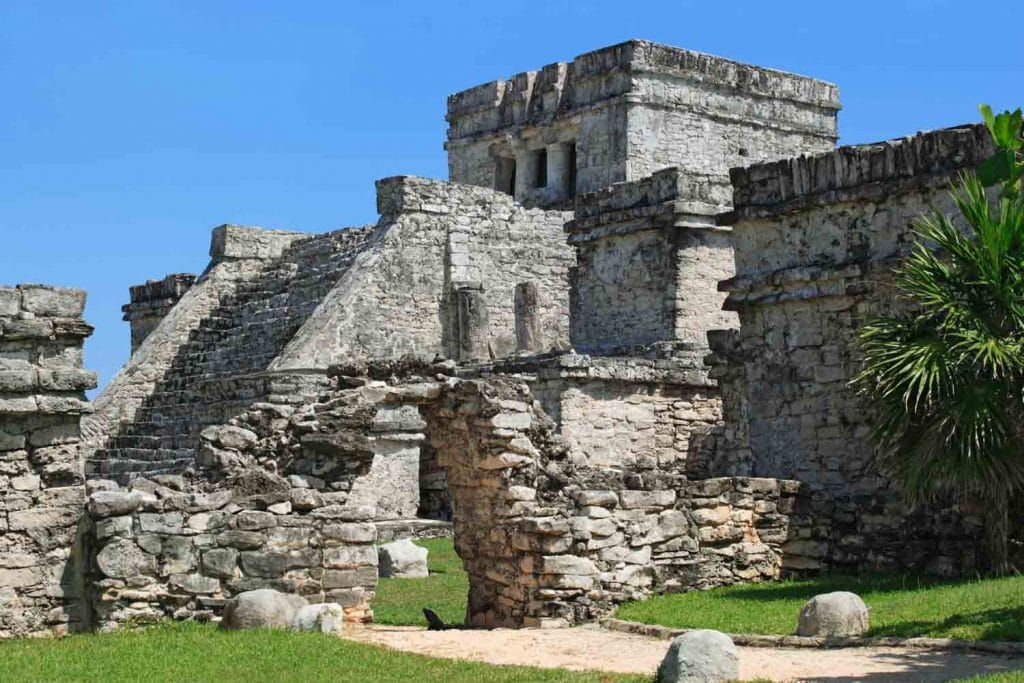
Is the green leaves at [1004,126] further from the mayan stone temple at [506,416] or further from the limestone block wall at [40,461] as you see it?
the limestone block wall at [40,461]

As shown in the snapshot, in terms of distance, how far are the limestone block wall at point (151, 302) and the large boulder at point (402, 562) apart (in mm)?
14112

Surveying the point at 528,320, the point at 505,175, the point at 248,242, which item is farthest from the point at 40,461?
the point at 505,175

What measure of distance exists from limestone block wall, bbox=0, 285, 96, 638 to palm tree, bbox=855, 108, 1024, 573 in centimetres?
561

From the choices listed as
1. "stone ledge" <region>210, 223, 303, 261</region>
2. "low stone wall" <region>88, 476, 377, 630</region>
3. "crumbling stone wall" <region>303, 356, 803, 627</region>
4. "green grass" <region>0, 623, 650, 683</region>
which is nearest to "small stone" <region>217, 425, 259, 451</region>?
"low stone wall" <region>88, 476, 377, 630</region>

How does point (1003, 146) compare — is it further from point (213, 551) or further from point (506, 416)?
point (213, 551)

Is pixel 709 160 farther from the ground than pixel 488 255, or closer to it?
farther from the ground

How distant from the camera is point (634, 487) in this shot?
1163cm

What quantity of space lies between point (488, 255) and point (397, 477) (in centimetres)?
543

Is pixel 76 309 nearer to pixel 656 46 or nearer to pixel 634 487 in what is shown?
pixel 634 487

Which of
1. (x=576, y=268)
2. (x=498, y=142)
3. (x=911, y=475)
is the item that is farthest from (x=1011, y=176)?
(x=498, y=142)

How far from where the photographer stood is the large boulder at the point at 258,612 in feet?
32.4

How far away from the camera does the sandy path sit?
7.97 meters

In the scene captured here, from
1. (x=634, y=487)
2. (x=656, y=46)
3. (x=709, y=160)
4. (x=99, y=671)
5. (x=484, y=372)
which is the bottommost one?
(x=99, y=671)

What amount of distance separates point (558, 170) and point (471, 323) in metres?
6.80
